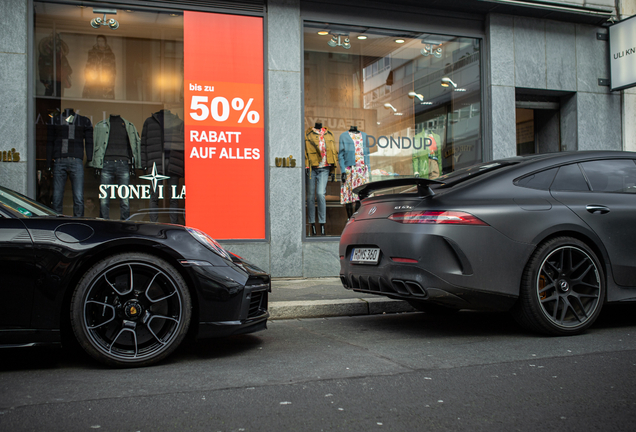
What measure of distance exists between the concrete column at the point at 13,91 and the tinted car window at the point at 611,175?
706 centimetres

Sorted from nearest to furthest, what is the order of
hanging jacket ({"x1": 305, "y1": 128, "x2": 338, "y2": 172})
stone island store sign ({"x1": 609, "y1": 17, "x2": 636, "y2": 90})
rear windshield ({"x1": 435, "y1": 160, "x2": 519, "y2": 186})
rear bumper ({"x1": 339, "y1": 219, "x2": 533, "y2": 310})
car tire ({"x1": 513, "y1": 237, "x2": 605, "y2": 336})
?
rear bumper ({"x1": 339, "y1": 219, "x2": 533, "y2": 310})
car tire ({"x1": 513, "y1": 237, "x2": 605, "y2": 336})
rear windshield ({"x1": 435, "y1": 160, "x2": 519, "y2": 186})
hanging jacket ({"x1": 305, "y1": 128, "x2": 338, "y2": 172})
stone island store sign ({"x1": 609, "y1": 17, "x2": 636, "y2": 90})

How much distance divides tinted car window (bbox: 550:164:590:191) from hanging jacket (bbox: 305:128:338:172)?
481cm

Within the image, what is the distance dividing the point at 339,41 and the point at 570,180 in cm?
584

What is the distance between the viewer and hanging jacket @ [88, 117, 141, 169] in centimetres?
856

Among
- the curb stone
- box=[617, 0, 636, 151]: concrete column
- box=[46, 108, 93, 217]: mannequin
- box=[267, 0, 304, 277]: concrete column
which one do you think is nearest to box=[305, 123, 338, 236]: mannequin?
box=[267, 0, 304, 277]: concrete column

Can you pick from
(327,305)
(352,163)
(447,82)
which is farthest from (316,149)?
(327,305)

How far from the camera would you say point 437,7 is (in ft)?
31.3

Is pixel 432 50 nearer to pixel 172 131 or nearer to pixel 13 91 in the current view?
pixel 172 131

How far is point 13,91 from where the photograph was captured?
299 inches

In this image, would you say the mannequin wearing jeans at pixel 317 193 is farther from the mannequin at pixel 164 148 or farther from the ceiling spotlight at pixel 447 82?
the ceiling spotlight at pixel 447 82

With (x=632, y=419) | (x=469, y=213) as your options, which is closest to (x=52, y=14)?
(x=469, y=213)

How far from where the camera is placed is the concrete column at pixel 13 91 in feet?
24.8

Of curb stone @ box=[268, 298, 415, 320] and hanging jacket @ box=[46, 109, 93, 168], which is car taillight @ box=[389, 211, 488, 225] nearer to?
curb stone @ box=[268, 298, 415, 320]

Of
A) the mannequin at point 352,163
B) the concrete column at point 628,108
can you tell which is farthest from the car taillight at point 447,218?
the concrete column at point 628,108
